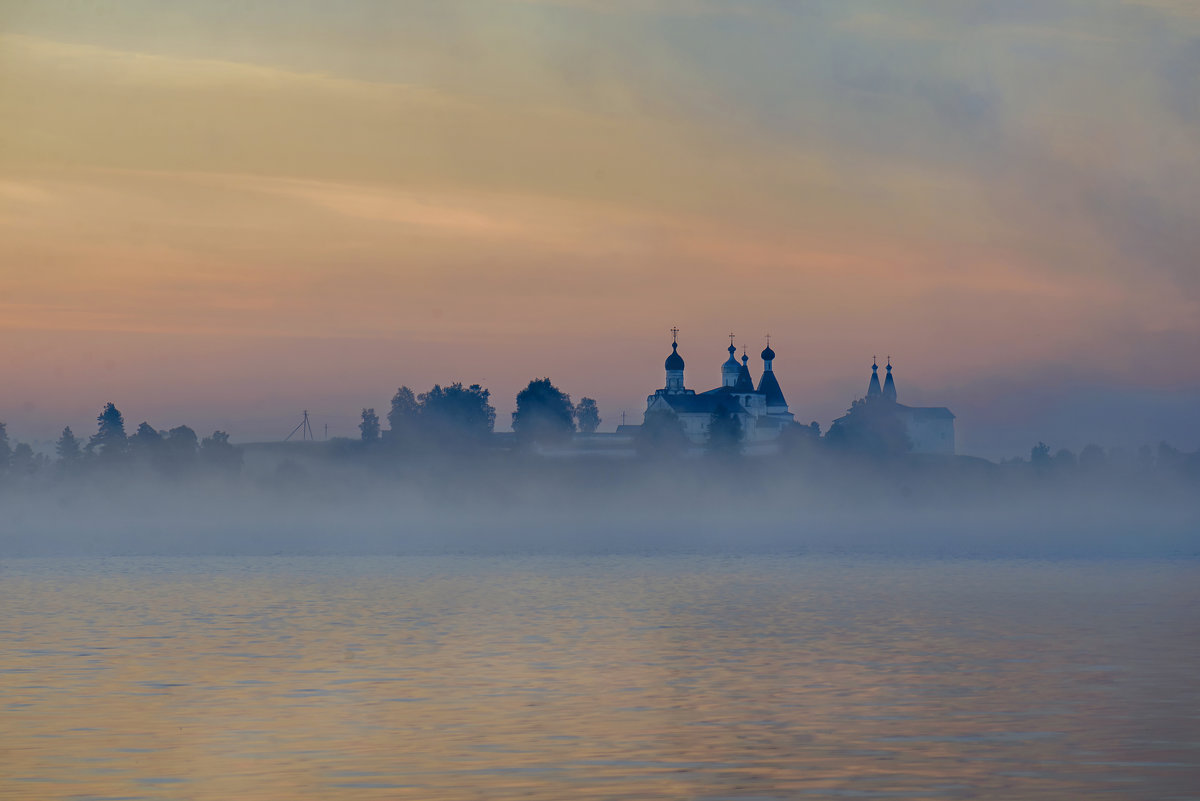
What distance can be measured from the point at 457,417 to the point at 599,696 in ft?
537

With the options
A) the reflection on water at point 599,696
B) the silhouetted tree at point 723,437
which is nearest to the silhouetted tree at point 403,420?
the silhouetted tree at point 723,437

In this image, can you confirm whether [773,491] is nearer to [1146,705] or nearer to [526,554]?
[526,554]

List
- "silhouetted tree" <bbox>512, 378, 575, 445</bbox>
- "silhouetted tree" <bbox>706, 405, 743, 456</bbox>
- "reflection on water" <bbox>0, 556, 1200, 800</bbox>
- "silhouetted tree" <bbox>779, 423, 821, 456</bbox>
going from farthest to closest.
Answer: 1. "silhouetted tree" <bbox>779, 423, 821, 456</bbox>
2. "silhouetted tree" <bbox>706, 405, 743, 456</bbox>
3. "silhouetted tree" <bbox>512, 378, 575, 445</bbox>
4. "reflection on water" <bbox>0, 556, 1200, 800</bbox>

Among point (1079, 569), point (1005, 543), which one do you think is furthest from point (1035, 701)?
point (1005, 543)

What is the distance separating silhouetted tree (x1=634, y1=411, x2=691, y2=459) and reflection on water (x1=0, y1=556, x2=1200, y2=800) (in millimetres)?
133828

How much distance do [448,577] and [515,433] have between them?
125230mm

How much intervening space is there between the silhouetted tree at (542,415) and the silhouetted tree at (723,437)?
717 inches

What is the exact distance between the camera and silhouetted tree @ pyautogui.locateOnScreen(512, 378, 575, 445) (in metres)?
178

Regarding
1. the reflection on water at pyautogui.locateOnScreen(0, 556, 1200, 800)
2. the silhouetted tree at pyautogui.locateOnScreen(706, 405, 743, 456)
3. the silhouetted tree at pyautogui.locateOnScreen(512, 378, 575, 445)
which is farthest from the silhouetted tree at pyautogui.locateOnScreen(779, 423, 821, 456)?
the reflection on water at pyautogui.locateOnScreen(0, 556, 1200, 800)

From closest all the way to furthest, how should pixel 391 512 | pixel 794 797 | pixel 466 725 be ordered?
pixel 794 797 → pixel 466 725 → pixel 391 512

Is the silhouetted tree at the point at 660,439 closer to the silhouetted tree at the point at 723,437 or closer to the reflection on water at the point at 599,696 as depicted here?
the silhouetted tree at the point at 723,437

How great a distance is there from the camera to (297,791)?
1677 centimetres

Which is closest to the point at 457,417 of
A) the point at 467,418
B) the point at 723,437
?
the point at 467,418

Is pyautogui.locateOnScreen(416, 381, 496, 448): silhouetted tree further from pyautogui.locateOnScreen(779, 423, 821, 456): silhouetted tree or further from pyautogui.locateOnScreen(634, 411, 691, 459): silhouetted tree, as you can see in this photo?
pyautogui.locateOnScreen(779, 423, 821, 456): silhouetted tree
